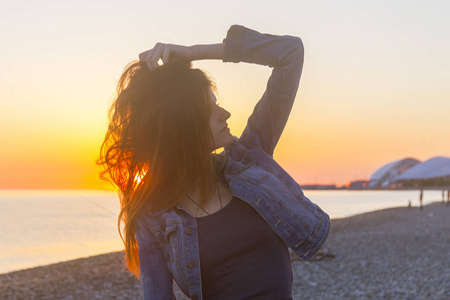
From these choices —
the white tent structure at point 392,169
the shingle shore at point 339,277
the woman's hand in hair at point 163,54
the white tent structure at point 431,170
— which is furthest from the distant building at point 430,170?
the woman's hand in hair at point 163,54

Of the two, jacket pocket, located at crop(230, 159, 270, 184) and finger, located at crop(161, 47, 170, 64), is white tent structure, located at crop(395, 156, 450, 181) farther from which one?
finger, located at crop(161, 47, 170, 64)

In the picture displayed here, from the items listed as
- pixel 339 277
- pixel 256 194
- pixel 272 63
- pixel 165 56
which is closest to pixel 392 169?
pixel 339 277

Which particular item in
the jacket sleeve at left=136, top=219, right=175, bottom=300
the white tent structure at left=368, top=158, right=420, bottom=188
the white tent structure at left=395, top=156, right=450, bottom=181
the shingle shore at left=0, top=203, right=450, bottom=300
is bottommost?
the shingle shore at left=0, top=203, right=450, bottom=300

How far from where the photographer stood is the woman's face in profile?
92.6 inches

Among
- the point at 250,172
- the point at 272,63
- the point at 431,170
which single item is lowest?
the point at 250,172

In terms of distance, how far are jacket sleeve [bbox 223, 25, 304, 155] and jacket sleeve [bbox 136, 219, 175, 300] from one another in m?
0.71

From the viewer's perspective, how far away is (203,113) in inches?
90.6

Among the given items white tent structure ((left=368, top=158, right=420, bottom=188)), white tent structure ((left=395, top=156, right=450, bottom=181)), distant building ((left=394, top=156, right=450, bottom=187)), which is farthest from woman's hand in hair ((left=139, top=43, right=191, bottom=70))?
white tent structure ((left=368, top=158, right=420, bottom=188))

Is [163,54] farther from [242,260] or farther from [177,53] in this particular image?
[242,260]

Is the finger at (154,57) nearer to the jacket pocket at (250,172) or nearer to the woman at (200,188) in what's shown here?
the woman at (200,188)

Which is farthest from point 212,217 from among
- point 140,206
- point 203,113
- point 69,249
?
point 69,249

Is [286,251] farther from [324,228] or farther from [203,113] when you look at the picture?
[203,113]

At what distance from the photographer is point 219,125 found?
2367 millimetres

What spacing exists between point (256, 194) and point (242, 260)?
0.31m
